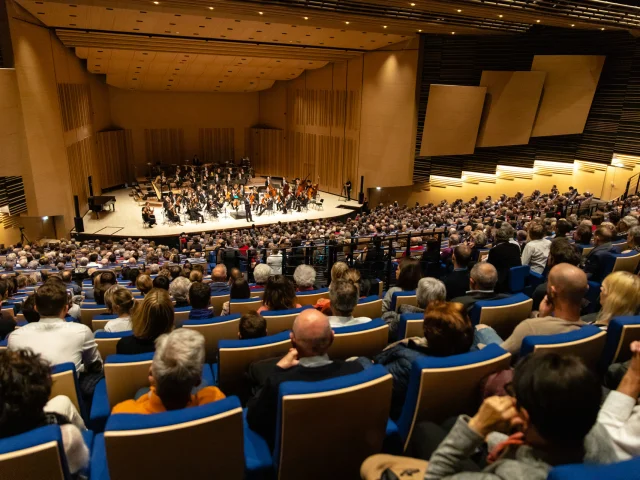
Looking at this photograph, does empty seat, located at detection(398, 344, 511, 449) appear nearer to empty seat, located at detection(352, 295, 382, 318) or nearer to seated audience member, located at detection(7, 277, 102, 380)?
empty seat, located at detection(352, 295, 382, 318)

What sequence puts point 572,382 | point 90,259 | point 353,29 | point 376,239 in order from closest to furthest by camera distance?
point 572,382 → point 376,239 → point 90,259 → point 353,29

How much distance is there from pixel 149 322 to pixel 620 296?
267 centimetres

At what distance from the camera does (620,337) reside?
224 centimetres

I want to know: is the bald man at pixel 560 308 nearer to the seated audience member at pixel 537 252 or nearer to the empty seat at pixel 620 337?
the empty seat at pixel 620 337

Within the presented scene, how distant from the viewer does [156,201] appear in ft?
60.1

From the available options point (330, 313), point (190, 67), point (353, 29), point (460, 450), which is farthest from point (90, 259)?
point (190, 67)

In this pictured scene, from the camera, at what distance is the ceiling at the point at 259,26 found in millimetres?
11594

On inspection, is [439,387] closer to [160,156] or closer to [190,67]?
[190,67]

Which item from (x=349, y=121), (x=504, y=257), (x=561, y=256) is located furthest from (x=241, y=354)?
(x=349, y=121)

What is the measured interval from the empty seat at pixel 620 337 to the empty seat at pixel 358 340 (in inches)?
46.5

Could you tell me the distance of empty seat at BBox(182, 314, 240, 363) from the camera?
324 cm

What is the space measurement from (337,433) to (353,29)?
46.9 ft

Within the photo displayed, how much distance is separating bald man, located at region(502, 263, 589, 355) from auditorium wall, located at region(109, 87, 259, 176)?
22425 millimetres

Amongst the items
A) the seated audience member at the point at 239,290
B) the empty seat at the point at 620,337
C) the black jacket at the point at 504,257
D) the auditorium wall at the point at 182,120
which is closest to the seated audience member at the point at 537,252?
the black jacket at the point at 504,257
